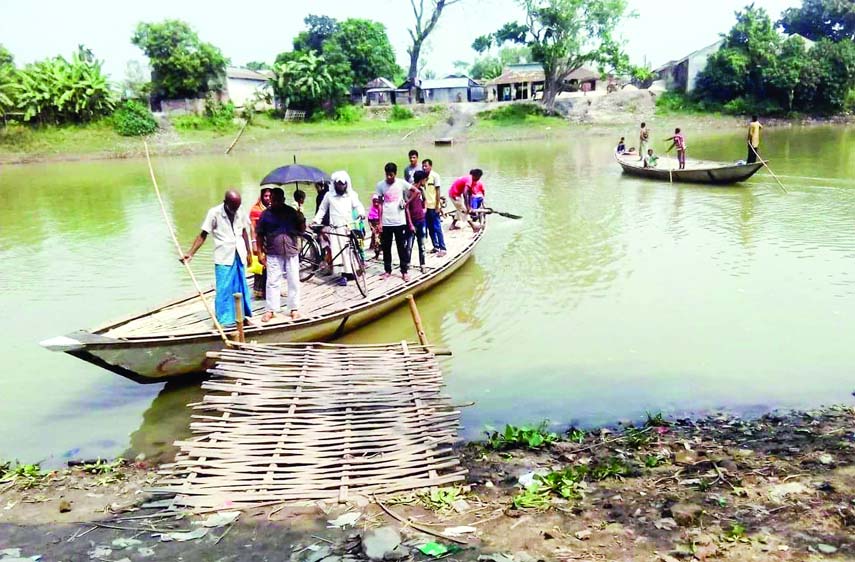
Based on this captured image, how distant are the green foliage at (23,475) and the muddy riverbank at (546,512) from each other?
0.02 meters

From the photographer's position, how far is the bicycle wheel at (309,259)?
9286 mm

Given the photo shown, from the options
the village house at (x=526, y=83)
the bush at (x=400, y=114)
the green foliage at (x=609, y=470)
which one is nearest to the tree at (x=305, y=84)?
the bush at (x=400, y=114)

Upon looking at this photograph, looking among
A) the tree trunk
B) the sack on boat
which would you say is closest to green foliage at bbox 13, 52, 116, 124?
the tree trunk

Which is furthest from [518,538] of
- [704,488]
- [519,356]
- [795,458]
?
[519,356]

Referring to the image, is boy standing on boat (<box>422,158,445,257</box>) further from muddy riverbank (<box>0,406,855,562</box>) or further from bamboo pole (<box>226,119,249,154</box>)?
bamboo pole (<box>226,119,249,154</box>)

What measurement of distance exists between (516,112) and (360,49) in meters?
12.3

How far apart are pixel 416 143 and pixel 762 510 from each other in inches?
1435

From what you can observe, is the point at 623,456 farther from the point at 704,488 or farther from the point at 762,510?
the point at 762,510

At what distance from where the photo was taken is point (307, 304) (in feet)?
26.0

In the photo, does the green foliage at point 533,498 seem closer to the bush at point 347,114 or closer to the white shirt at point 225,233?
the white shirt at point 225,233

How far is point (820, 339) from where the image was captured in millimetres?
7617

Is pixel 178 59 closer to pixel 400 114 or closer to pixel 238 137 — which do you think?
pixel 238 137

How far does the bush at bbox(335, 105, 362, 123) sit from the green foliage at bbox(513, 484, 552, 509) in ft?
135

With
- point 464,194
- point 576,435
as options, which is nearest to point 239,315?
point 576,435
